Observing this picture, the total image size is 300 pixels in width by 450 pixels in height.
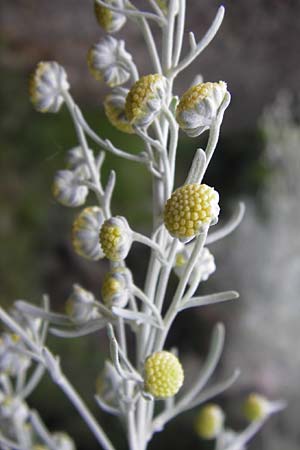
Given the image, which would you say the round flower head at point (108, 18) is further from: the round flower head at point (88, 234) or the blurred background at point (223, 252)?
the blurred background at point (223, 252)

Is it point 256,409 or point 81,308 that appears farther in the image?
point 256,409

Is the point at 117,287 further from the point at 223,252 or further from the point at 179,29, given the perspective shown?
the point at 223,252

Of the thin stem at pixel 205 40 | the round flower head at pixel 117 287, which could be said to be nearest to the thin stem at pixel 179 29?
the thin stem at pixel 205 40

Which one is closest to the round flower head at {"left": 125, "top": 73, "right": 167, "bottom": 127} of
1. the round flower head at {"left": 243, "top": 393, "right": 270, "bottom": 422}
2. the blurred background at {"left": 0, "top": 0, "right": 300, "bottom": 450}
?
Answer: the round flower head at {"left": 243, "top": 393, "right": 270, "bottom": 422}

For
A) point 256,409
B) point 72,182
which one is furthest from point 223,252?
point 72,182

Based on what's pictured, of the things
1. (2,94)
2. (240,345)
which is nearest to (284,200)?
(240,345)
